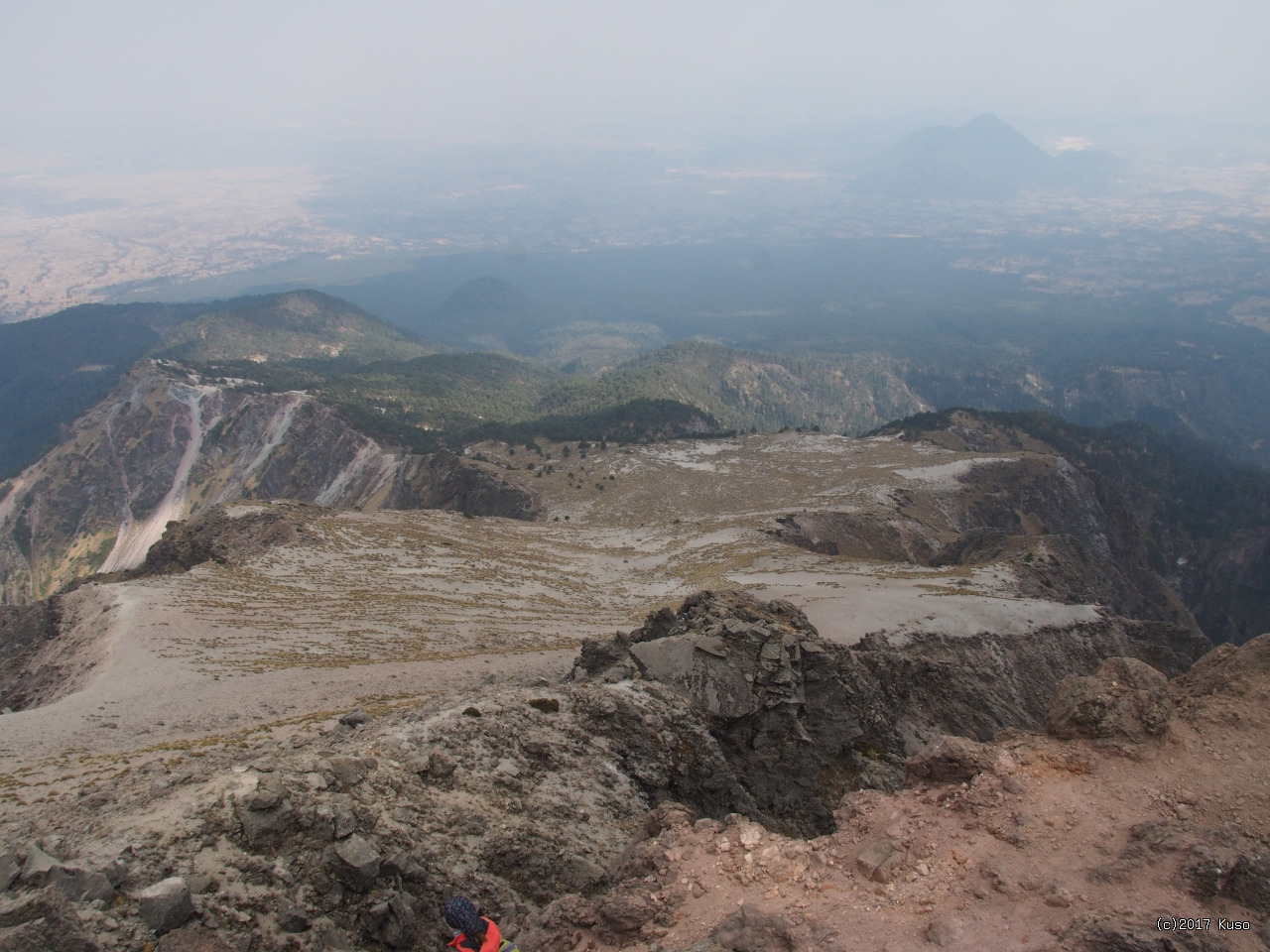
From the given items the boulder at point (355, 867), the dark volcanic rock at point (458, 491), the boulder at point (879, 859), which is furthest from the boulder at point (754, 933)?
the dark volcanic rock at point (458, 491)

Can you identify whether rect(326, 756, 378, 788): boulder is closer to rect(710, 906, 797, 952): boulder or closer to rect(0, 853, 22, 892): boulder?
rect(0, 853, 22, 892): boulder

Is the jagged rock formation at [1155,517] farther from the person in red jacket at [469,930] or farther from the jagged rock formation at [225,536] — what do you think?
the jagged rock formation at [225,536]

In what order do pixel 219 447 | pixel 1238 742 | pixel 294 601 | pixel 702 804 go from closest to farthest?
pixel 1238 742 → pixel 702 804 → pixel 294 601 → pixel 219 447

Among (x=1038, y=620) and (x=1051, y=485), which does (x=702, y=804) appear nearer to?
(x=1038, y=620)

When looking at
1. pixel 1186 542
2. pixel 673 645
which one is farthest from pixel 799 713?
pixel 1186 542

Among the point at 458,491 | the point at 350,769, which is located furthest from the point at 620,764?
the point at 458,491

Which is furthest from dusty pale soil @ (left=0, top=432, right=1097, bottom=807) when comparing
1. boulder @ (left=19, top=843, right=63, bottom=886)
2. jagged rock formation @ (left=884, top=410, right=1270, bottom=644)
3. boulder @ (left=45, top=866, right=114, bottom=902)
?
jagged rock formation @ (left=884, top=410, right=1270, bottom=644)

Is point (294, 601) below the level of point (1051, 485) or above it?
above
